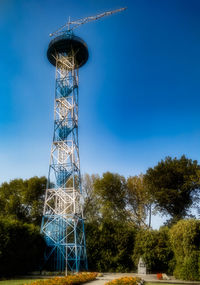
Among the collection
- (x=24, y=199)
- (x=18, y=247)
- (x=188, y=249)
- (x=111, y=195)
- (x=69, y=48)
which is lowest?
(x=188, y=249)

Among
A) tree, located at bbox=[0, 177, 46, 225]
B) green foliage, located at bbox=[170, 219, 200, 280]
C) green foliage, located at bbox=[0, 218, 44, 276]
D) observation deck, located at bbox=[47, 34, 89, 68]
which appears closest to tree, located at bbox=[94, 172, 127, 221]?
tree, located at bbox=[0, 177, 46, 225]

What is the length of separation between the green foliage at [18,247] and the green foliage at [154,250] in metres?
8.99

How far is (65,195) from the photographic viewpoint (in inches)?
891

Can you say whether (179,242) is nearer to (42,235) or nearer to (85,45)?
(42,235)

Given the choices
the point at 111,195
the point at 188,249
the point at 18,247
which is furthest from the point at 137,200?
the point at 18,247

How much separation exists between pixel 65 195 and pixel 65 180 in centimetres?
153

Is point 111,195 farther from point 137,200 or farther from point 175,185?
point 175,185

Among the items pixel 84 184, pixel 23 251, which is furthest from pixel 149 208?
pixel 23 251

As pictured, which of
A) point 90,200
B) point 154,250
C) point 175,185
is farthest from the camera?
point 90,200

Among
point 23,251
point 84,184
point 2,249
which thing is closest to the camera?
point 2,249

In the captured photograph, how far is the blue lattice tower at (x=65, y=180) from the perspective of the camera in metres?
21.5

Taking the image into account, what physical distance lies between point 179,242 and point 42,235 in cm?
1160

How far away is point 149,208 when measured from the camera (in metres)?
30.3

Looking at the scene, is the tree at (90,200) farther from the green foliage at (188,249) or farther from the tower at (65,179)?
the green foliage at (188,249)
